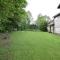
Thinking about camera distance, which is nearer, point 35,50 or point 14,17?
point 35,50

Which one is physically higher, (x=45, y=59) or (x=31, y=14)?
(x=31, y=14)

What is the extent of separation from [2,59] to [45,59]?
2045 mm

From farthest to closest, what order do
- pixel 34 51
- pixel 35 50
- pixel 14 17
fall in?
pixel 14 17 → pixel 35 50 → pixel 34 51

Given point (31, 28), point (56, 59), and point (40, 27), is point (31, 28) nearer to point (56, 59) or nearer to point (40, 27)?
point (40, 27)

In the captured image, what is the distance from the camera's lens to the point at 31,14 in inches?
2041

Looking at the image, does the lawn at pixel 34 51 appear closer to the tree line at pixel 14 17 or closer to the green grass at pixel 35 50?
the green grass at pixel 35 50

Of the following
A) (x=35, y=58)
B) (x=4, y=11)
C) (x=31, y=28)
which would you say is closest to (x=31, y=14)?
(x=31, y=28)

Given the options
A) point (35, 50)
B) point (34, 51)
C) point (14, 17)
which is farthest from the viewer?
point (14, 17)

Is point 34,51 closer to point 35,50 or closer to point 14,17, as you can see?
point 35,50

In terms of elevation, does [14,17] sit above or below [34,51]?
above

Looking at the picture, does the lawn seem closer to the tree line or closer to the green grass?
the green grass

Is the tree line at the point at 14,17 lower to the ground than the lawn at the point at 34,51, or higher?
higher

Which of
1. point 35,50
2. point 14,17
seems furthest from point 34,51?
point 14,17

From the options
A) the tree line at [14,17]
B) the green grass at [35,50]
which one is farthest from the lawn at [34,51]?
the tree line at [14,17]
